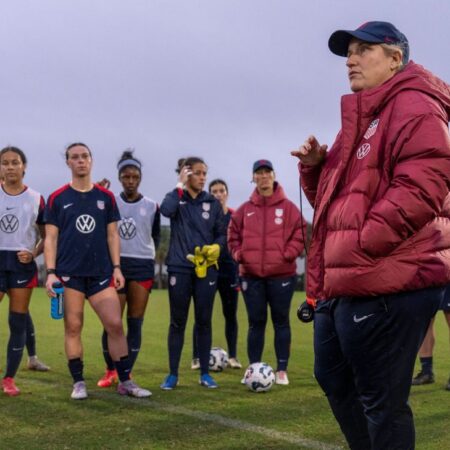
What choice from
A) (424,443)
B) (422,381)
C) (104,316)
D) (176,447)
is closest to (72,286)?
(104,316)

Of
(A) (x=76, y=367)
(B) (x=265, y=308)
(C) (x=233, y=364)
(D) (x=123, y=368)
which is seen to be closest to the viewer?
(A) (x=76, y=367)

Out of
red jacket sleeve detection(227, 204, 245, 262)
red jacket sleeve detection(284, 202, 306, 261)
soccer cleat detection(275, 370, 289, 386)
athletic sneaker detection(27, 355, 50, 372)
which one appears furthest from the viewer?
athletic sneaker detection(27, 355, 50, 372)

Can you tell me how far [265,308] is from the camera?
7453 mm

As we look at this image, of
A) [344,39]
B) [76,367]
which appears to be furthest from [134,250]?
[344,39]

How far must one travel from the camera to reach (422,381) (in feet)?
23.9

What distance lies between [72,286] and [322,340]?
11.6 ft

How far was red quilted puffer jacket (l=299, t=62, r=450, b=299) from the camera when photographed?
105 inches

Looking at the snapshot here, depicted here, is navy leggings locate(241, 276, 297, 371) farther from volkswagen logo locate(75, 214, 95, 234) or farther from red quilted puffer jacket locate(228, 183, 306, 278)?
volkswagen logo locate(75, 214, 95, 234)

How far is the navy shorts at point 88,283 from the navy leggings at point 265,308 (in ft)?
5.75

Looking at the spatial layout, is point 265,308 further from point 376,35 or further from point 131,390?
point 376,35

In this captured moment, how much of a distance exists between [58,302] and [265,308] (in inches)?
90.8

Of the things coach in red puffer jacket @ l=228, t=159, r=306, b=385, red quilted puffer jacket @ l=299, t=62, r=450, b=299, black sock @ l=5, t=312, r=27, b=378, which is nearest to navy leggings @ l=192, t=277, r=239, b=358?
coach in red puffer jacket @ l=228, t=159, r=306, b=385

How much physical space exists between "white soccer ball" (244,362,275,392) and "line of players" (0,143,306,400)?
47cm

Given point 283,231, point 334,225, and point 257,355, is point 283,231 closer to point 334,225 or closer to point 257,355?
point 257,355
